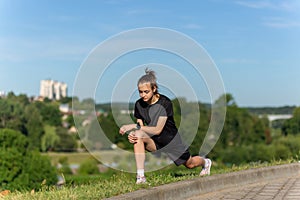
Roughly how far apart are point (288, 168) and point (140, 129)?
3721 millimetres

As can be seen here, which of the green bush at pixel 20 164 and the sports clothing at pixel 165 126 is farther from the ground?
the sports clothing at pixel 165 126

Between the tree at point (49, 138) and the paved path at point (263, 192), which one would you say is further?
the tree at point (49, 138)

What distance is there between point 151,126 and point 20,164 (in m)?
63.1

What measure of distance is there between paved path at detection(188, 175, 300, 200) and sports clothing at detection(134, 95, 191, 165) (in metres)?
0.65

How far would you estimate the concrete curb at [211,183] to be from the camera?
6.79 metres

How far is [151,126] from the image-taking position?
745cm

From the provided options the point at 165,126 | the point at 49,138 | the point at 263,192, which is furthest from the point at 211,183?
the point at 49,138

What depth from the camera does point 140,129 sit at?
7402 mm

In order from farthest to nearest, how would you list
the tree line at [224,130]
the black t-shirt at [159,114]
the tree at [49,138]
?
the tree at [49,138] < the tree line at [224,130] < the black t-shirt at [159,114]

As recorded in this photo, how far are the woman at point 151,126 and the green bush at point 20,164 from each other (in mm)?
58277

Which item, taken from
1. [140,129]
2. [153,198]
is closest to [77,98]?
[140,129]

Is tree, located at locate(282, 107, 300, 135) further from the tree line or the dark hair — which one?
the dark hair

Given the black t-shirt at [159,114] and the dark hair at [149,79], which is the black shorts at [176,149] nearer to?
the black t-shirt at [159,114]

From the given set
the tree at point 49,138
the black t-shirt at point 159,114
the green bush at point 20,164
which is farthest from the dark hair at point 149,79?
the tree at point 49,138
